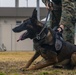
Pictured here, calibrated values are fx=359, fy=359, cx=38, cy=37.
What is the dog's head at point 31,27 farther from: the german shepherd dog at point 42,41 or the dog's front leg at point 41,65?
the dog's front leg at point 41,65

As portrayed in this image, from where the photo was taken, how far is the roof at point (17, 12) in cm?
4054

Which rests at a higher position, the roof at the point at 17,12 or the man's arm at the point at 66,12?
the man's arm at the point at 66,12

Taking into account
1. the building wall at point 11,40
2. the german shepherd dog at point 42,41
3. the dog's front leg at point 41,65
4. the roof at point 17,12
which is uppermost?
the german shepherd dog at point 42,41

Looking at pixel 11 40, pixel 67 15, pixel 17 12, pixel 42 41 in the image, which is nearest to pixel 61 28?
pixel 67 15

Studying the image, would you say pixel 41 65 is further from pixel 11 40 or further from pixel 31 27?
pixel 11 40

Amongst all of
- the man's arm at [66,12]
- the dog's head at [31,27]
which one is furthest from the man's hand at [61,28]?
the dog's head at [31,27]

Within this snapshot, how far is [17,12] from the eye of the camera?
135 feet

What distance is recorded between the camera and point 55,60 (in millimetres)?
7039

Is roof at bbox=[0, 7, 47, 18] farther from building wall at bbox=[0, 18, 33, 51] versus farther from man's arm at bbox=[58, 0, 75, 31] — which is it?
man's arm at bbox=[58, 0, 75, 31]

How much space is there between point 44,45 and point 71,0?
5.38 ft

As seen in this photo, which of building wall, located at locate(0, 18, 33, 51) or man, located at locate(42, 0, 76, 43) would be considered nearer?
man, located at locate(42, 0, 76, 43)

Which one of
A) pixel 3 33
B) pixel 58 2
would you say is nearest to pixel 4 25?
pixel 3 33

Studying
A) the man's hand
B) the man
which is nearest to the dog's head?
the man's hand

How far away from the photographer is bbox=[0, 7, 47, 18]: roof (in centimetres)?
4054
